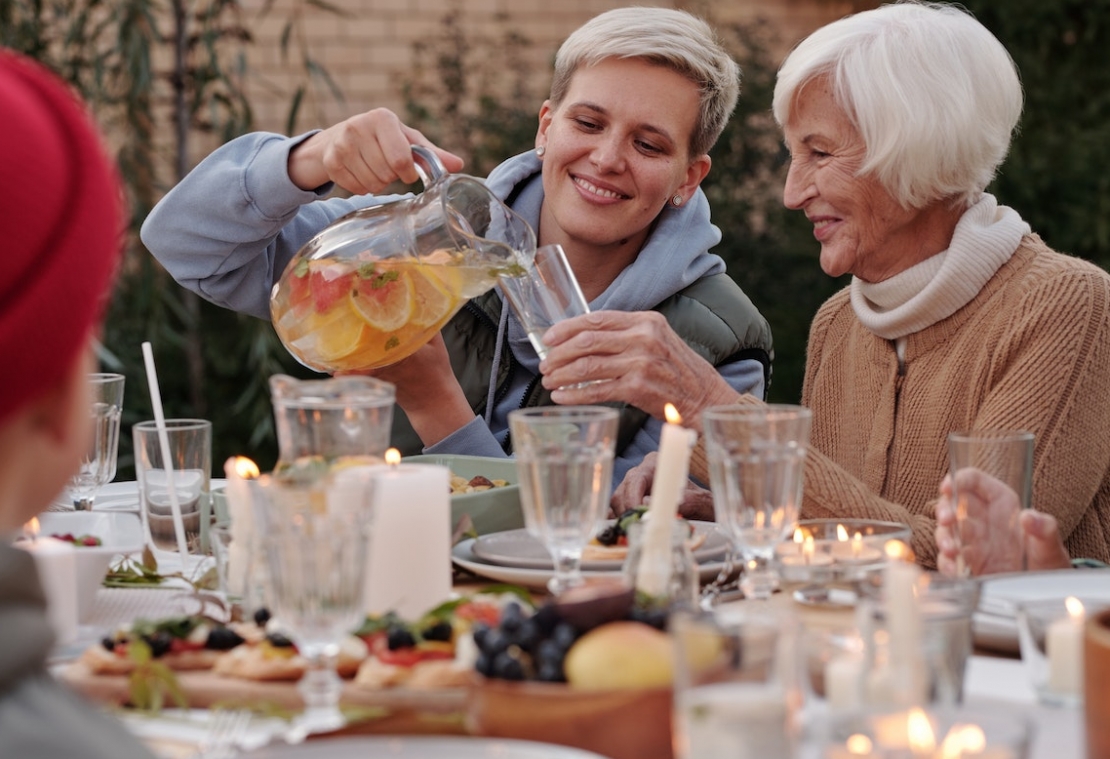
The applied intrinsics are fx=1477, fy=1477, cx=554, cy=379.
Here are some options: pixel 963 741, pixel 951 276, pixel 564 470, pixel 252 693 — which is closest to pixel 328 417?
pixel 564 470

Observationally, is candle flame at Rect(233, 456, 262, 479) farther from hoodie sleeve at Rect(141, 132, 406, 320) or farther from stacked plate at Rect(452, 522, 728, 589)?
hoodie sleeve at Rect(141, 132, 406, 320)

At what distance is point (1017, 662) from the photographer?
1.51 m

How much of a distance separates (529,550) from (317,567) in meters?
0.73

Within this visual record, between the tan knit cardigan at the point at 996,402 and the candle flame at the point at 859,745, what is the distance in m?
1.19

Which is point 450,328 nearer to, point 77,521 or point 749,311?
point 749,311

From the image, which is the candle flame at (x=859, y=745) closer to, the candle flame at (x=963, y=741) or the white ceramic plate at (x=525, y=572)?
the candle flame at (x=963, y=741)

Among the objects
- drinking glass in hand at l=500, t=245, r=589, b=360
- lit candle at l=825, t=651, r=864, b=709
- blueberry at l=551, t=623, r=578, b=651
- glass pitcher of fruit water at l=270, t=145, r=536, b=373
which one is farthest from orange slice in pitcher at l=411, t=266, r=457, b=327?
lit candle at l=825, t=651, r=864, b=709

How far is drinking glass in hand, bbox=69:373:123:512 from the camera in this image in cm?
229

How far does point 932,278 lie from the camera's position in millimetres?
2688

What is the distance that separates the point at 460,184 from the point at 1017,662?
3.73 ft

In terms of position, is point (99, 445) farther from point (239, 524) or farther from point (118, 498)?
point (239, 524)

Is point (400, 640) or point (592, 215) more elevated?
point (592, 215)

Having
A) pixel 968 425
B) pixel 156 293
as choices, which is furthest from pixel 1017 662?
pixel 156 293

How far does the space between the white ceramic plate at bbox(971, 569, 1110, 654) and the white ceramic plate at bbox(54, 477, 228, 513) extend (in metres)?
1.29
